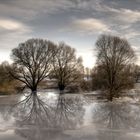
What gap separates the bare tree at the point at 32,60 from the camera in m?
42.4

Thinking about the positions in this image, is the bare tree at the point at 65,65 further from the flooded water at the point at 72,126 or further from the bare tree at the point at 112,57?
the flooded water at the point at 72,126

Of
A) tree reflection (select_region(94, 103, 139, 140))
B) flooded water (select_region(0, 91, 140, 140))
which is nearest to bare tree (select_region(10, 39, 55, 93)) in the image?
flooded water (select_region(0, 91, 140, 140))

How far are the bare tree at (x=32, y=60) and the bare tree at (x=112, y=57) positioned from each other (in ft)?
39.7

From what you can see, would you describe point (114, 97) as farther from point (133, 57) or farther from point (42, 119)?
point (42, 119)

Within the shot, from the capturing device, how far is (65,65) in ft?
151

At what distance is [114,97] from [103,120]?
1334cm

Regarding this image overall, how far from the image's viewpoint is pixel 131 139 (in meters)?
11.0

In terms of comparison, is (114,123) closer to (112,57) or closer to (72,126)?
(72,126)

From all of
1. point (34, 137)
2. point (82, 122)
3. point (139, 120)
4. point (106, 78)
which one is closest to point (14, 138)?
point (34, 137)

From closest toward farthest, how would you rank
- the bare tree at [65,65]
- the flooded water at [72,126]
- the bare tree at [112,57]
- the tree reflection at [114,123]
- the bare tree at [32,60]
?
the flooded water at [72,126] < the tree reflection at [114,123] < the bare tree at [112,57] < the bare tree at [32,60] < the bare tree at [65,65]

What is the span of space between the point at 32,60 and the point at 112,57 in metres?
15.3

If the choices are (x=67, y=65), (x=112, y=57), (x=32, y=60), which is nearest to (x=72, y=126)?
(x=112, y=57)

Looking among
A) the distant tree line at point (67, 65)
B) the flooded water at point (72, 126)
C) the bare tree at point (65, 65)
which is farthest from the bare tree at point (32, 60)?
the flooded water at point (72, 126)

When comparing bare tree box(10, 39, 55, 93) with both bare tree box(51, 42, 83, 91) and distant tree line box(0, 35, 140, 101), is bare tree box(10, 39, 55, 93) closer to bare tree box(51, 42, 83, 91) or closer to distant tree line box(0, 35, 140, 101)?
distant tree line box(0, 35, 140, 101)
